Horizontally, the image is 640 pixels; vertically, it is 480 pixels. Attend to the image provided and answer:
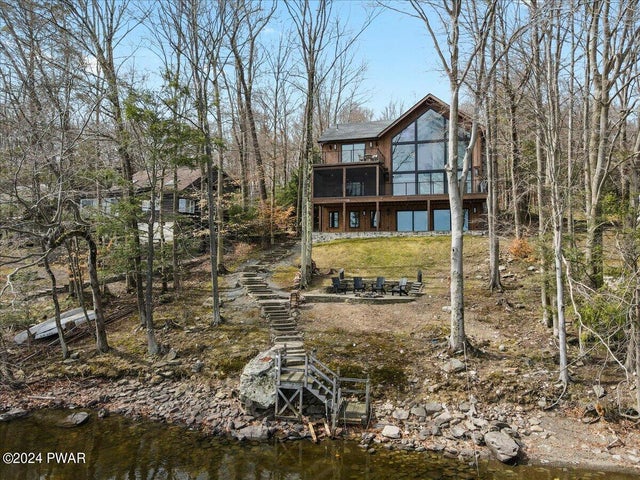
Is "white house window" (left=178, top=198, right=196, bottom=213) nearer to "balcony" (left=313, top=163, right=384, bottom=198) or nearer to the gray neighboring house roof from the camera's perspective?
"balcony" (left=313, top=163, right=384, bottom=198)

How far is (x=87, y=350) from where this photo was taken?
1509cm

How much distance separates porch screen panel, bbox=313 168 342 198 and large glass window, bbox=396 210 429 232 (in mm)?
5250

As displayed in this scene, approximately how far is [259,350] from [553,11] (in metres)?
13.7

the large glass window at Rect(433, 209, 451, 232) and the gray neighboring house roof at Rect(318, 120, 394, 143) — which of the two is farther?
the gray neighboring house roof at Rect(318, 120, 394, 143)

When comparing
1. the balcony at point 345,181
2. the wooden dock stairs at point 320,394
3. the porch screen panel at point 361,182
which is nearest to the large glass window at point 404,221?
the balcony at point 345,181

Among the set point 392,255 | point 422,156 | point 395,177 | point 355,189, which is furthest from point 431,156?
point 392,255

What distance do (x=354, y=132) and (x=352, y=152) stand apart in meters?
2.22

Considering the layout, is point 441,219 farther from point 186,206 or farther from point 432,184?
point 186,206

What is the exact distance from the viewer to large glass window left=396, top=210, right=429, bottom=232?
30031 mm

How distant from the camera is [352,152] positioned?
31531mm

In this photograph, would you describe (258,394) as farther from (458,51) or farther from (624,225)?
(458,51)

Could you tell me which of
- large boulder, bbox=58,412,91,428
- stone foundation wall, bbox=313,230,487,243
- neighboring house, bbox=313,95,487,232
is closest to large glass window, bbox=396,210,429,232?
neighboring house, bbox=313,95,487,232

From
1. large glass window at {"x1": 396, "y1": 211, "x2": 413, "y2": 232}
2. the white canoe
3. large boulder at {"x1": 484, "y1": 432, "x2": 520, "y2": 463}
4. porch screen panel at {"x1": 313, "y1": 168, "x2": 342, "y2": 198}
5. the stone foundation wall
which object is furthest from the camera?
porch screen panel at {"x1": 313, "y1": 168, "x2": 342, "y2": 198}

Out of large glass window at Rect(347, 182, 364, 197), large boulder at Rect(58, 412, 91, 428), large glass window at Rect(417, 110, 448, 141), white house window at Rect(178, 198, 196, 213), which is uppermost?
large glass window at Rect(417, 110, 448, 141)
